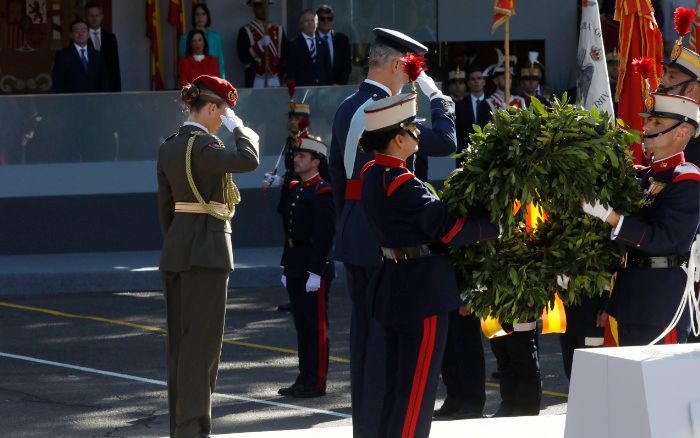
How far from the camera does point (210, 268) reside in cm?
664

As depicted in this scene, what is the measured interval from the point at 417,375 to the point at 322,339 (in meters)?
3.30

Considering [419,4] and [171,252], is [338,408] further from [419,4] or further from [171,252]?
[419,4]

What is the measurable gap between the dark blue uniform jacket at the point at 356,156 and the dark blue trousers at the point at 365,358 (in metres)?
0.10

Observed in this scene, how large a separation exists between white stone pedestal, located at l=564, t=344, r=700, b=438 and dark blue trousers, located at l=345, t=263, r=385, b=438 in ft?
2.95

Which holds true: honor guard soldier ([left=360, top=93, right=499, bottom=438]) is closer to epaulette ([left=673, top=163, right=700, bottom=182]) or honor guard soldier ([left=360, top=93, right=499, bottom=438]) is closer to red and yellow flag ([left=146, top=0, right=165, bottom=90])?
epaulette ([left=673, top=163, right=700, bottom=182])

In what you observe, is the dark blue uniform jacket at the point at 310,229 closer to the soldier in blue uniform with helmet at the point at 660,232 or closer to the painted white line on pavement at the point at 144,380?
the painted white line on pavement at the point at 144,380

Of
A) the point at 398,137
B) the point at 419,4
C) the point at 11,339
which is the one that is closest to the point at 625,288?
the point at 398,137

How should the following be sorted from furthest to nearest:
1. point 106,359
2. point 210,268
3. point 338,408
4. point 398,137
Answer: point 106,359 → point 338,408 → point 210,268 → point 398,137

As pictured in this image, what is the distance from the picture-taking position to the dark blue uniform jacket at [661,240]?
5.72 m

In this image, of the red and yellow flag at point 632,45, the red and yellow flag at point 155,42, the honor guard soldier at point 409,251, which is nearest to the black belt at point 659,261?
the honor guard soldier at point 409,251

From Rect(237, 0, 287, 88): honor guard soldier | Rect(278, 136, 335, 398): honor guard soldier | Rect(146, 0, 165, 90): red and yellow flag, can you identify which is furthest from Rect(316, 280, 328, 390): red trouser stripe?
Rect(146, 0, 165, 90): red and yellow flag

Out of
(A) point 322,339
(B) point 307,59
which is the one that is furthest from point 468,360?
(B) point 307,59

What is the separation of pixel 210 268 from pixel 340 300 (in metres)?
5.69

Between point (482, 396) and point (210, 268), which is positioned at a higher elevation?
point (210, 268)
